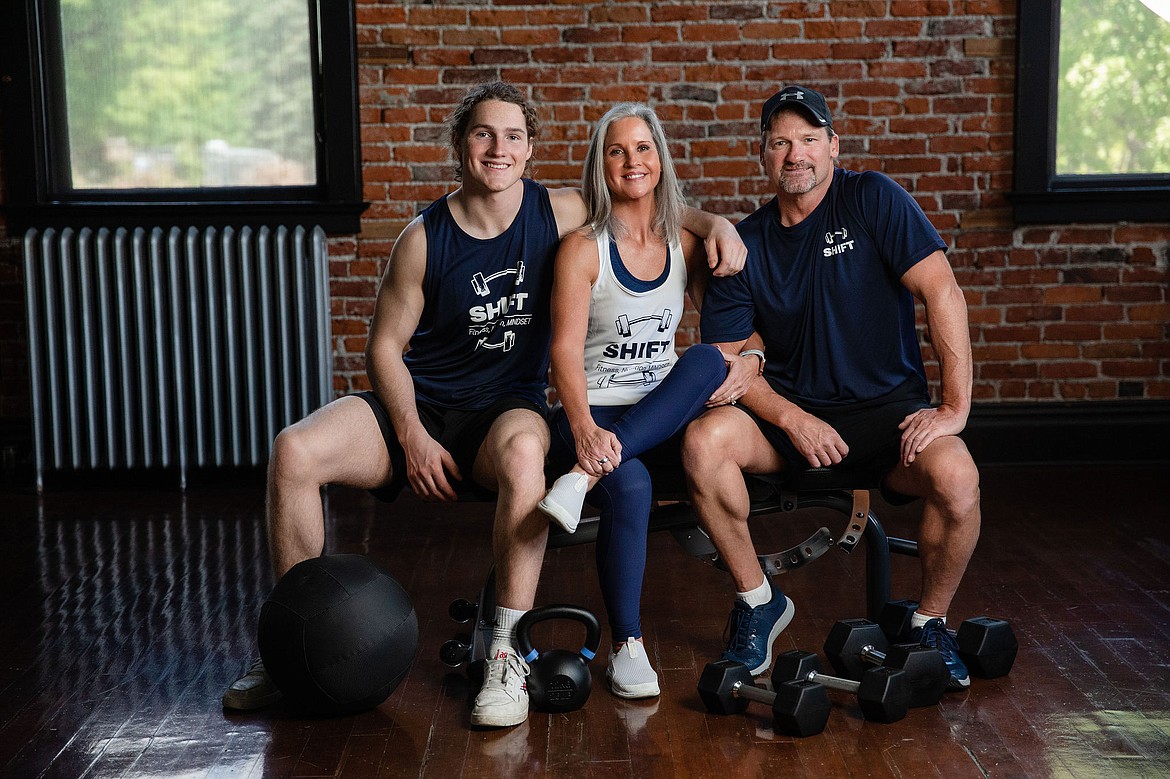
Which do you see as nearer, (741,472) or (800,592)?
(741,472)

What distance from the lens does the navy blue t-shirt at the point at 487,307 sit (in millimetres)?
2672

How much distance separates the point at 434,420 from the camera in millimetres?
2652

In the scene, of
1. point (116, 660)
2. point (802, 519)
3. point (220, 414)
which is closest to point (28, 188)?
point (220, 414)

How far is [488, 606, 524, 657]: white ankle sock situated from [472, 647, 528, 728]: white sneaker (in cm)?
1

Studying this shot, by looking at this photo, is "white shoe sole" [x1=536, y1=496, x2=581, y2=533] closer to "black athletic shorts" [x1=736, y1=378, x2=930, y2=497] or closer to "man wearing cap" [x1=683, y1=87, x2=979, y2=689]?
"man wearing cap" [x1=683, y1=87, x2=979, y2=689]

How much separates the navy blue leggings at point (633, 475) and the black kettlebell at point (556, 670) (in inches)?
3.8

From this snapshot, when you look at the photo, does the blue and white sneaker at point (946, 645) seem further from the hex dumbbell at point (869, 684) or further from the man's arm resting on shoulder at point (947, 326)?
the man's arm resting on shoulder at point (947, 326)

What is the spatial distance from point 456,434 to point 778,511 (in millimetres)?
744

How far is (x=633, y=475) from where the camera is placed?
2426 mm

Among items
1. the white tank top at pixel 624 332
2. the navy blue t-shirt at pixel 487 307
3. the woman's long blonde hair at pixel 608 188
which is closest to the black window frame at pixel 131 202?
the navy blue t-shirt at pixel 487 307

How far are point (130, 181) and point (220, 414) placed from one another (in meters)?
1.08

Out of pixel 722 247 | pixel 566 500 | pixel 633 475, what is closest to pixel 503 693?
pixel 566 500

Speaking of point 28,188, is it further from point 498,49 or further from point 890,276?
point 890,276

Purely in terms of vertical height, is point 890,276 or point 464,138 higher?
point 464,138
